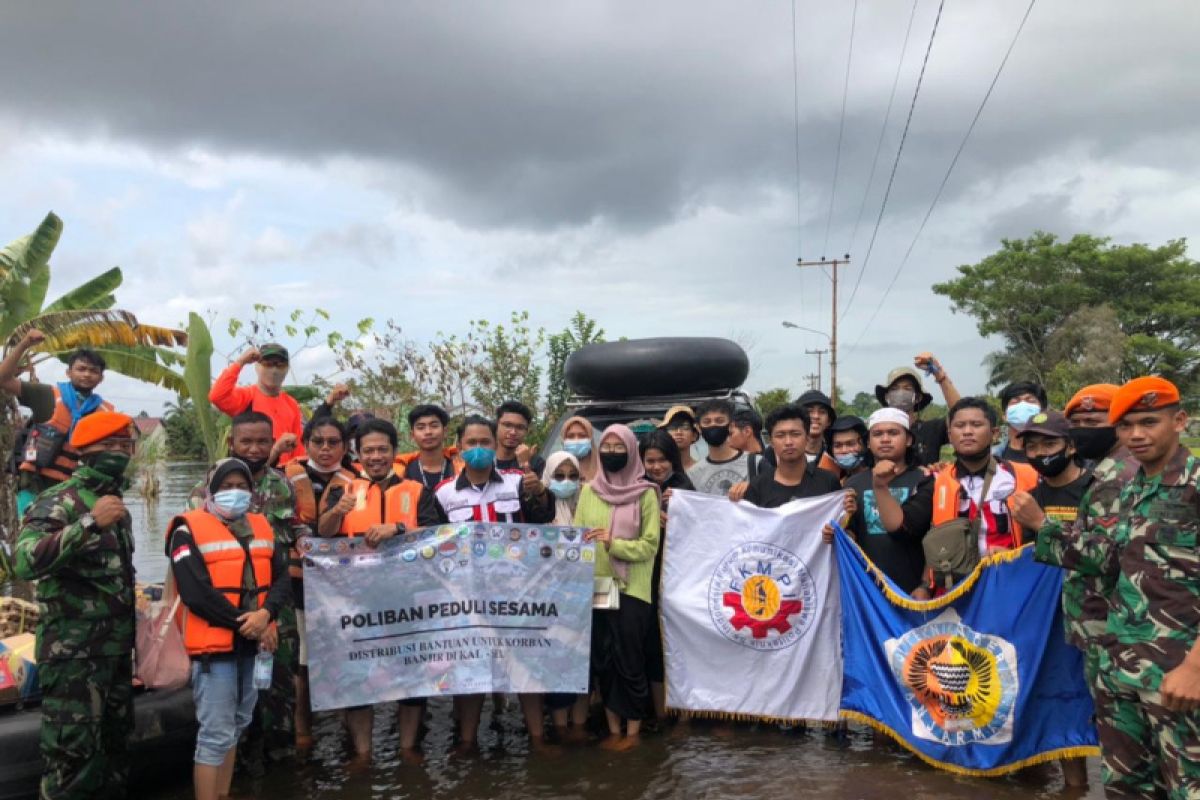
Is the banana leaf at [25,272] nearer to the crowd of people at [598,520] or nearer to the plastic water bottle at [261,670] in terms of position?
the crowd of people at [598,520]

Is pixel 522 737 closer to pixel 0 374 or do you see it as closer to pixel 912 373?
pixel 912 373

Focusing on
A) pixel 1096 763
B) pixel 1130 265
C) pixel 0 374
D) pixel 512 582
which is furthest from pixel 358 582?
pixel 1130 265

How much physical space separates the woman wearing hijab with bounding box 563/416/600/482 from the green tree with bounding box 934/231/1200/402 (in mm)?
40145

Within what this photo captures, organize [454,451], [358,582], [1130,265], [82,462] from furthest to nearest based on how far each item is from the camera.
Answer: [1130,265] → [454,451] → [358,582] → [82,462]

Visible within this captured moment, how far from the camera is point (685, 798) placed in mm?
4660

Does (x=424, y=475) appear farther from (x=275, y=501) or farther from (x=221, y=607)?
(x=221, y=607)

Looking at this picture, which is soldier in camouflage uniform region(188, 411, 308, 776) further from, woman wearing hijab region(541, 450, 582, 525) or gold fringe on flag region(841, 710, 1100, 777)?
gold fringe on flag region(841, 710, 1100, 777)

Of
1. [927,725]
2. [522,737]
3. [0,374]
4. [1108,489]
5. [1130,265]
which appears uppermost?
[1130,265]

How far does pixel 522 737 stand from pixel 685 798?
1.37 meters

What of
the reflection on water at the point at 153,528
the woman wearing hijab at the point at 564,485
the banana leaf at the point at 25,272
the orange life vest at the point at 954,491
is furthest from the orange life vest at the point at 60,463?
the banana leaf at the point at 25,272

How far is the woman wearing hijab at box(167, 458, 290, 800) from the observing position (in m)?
4.24

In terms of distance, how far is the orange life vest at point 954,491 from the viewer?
15.6ft

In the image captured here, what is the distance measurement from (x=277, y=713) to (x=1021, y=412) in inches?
183

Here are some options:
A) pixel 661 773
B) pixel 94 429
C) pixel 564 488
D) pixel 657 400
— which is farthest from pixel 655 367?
pixel 94 429
